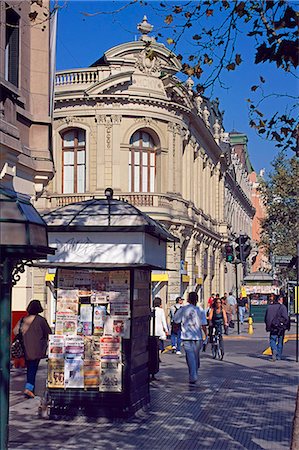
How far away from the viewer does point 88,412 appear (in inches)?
469

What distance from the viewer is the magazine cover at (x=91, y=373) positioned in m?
12.0

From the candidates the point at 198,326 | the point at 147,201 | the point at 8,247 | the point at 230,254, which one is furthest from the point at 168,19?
the point at 147,201

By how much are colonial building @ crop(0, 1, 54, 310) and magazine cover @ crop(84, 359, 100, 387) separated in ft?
14.5

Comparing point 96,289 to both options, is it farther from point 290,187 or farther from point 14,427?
point 290,187

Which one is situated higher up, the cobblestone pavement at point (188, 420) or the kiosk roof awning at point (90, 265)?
the kiosk roof awning at point (90, 265)

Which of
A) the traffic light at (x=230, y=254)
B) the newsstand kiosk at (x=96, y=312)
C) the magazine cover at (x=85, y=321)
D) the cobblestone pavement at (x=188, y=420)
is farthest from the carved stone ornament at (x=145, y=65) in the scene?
the magazine cover at (x=85, y=321)

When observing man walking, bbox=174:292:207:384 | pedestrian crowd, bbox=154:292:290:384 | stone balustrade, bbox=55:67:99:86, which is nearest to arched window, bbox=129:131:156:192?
stone balustrade, bbox=55:67:99:86

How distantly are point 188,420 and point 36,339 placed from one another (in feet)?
10.7

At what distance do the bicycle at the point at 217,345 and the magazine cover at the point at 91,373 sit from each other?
9.33 metres

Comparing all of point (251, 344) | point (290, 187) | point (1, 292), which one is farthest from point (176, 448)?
point (290, 187)

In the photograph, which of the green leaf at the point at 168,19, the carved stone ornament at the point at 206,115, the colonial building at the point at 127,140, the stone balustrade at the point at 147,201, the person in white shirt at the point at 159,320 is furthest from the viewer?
the carved stone ornament at the point at 206,115

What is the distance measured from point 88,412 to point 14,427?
3.81 feet

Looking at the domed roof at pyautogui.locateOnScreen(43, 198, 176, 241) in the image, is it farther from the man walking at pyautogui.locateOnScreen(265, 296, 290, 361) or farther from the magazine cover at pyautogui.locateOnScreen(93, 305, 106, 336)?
the man walking at pyautogui.locateOnScreen(265, 296, 290, 361)

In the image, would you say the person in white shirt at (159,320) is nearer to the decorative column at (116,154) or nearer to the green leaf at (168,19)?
the green leaf at (168,19)
